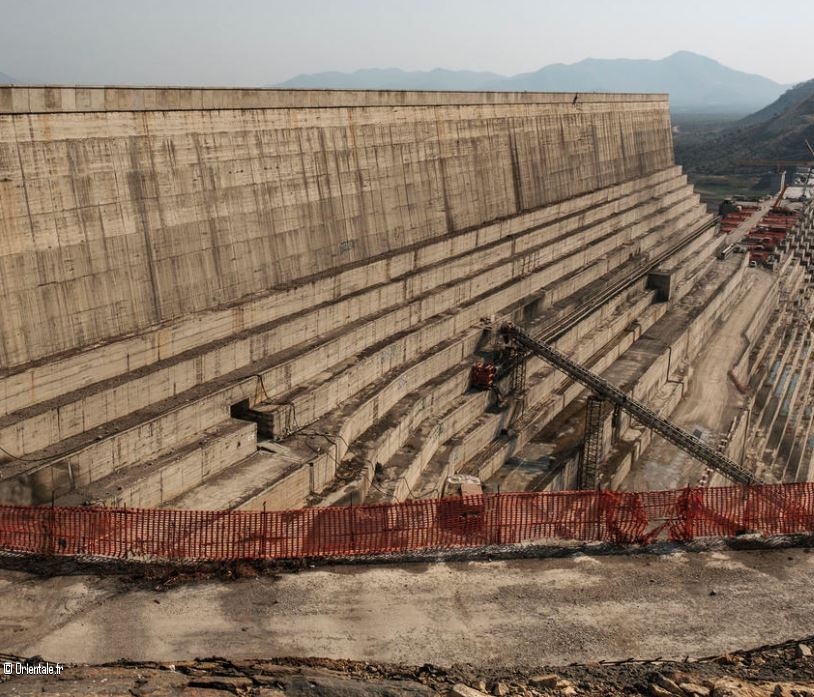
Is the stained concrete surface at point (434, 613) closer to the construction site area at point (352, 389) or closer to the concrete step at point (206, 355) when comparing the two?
A: the construction site area at point (352, 389)

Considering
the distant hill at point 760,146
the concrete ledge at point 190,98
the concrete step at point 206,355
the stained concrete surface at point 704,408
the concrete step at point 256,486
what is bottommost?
the stained concrete surface at point 704,408

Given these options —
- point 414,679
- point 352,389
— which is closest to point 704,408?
point 352,389

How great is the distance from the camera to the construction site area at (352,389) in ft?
39.9

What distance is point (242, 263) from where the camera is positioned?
24422 millimetres

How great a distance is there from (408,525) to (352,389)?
433 inches

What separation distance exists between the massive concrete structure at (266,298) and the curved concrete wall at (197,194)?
0.21ft

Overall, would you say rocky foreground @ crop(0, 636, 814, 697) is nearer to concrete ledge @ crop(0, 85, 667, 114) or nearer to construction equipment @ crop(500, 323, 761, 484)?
concrete ledge @ crop(0, 85, 667, 114)

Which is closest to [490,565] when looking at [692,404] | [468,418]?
[468,418]

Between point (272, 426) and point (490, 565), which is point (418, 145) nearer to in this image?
point (272, 426)

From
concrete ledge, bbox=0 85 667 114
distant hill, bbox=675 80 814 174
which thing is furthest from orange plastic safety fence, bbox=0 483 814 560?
distant hill, bbox=675 80 814 174

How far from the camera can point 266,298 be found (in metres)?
24.5

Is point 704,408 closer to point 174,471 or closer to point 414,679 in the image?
point 174,471

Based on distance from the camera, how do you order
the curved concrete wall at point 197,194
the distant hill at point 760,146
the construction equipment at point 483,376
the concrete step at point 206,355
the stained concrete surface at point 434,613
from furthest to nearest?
the distant hill at point 760,146
the construction equipment at point 483,376
the curved concrete wall at point 197,194
the concrete step at point 206,355
the stained concrete surface at point 434,613

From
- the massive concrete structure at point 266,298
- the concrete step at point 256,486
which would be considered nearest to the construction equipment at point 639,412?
the massive concrete structure at point 266,298
